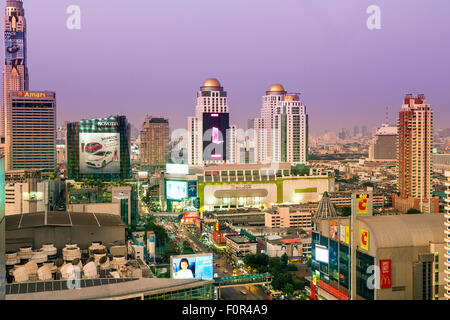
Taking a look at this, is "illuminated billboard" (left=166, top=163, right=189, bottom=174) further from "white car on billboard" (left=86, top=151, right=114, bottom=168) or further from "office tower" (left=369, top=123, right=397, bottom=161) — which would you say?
"office tower" (left=369, top=123, right=397, bottom=161)

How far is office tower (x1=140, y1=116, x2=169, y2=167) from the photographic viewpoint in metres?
26.9

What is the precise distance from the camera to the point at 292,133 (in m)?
19.0

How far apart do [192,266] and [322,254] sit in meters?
1.83

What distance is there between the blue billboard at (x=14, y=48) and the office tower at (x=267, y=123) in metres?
11.2

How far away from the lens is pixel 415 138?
43.9 feet

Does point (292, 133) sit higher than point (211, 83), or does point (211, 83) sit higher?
point (211, 83)

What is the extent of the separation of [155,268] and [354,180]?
13.9 metres

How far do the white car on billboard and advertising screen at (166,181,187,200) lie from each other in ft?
8.37

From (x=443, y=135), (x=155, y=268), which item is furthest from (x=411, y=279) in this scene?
(x=443, y=135)

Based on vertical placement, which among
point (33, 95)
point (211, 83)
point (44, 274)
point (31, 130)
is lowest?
point (44, 274)

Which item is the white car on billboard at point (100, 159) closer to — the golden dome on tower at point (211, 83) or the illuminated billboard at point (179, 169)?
the illuminated billboard at point (179, 169)

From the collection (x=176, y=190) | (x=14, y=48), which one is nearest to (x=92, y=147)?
(x=176, y=190)

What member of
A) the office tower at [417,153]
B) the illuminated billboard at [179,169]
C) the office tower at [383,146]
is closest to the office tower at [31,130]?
the illuminated billboard at [179,169]

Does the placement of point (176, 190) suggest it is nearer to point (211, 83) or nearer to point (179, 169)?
point (179, 169)
